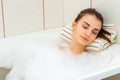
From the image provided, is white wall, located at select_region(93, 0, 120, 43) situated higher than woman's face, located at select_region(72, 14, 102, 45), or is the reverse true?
white wall, located at select_region(93, 0, 120, 43)

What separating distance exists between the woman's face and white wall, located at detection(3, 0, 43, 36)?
407 mm

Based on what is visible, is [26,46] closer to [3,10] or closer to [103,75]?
[3,10]

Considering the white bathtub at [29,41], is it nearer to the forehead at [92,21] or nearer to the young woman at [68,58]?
the young woman at [68,58]

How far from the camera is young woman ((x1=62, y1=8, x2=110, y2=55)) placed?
1256 millimetres

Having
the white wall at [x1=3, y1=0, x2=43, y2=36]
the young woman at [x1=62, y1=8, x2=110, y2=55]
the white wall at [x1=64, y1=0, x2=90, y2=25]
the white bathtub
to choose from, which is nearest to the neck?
the young woman at [x1=62, y1=8, x2=110, y2=55]

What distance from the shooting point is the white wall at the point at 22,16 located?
1514 millimetres

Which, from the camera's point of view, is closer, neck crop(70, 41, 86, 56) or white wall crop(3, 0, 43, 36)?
neck crop(70, 41, 86, 56)

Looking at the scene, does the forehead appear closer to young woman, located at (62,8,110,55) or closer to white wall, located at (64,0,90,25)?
young woman, located at (62,8,110,55)

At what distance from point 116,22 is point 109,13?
0.06 metres

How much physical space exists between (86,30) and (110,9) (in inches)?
7.7


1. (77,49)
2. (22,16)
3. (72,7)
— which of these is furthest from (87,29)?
(22,16)

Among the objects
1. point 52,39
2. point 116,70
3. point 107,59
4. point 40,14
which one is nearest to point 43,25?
point 40,14

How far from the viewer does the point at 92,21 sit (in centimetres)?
126

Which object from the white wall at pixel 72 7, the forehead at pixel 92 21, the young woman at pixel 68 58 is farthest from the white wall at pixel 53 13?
the forehead at pixel 92 21
